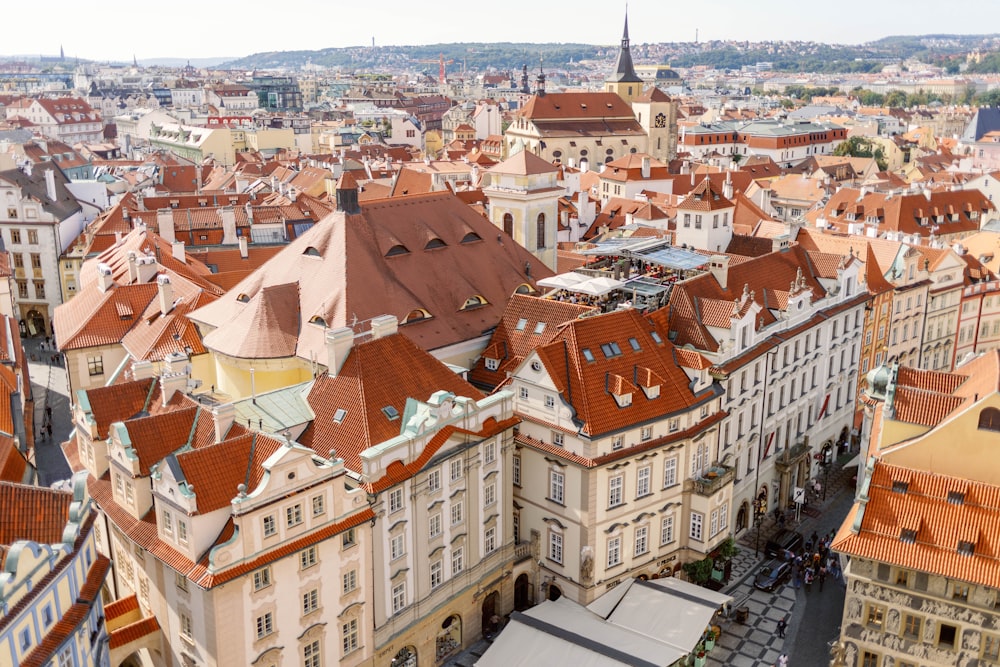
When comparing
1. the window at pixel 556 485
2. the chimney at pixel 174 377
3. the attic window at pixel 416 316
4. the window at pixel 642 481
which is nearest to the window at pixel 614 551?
the window at pixel 642 481

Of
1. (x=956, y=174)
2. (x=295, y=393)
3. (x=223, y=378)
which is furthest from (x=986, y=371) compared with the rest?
(x=956, y=174)

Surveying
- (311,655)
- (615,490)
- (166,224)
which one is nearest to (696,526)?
(615,490)

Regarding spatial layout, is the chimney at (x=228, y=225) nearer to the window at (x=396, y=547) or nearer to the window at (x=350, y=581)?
the window at (x=396, y=547)

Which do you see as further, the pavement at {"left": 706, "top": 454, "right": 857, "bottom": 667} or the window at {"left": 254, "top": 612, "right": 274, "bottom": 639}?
the pavement at {"left": 706, "top": 454, "right": 857, "bottom": 667}

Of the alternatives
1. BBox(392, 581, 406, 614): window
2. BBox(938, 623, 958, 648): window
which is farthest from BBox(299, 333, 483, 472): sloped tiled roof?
BBox(938, 623, 958, 648): window

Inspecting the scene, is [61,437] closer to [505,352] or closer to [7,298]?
[7,298]

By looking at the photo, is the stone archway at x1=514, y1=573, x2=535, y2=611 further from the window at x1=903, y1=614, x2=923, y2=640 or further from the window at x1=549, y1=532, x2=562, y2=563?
the window at x1=903, y1=614, x2=923, y2=640
